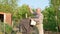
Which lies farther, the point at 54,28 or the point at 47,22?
the point at 47,22

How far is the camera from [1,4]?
4484cm

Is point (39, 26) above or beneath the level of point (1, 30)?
above

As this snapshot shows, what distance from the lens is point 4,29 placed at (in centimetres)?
1748

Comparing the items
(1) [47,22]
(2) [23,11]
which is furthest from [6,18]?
(2) [23,11]

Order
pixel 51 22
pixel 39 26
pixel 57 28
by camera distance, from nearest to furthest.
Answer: pixel 39 26 < pixel 57 28 < pixel 51 22

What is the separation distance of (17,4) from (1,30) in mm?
32026

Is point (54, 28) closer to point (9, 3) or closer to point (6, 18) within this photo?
point (6, 18)

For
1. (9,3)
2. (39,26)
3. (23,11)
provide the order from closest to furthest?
(39,26) → (9,3) → (23,11)

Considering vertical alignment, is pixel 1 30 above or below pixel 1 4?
below

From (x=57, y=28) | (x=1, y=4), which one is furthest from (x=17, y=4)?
(x=57, y=28)

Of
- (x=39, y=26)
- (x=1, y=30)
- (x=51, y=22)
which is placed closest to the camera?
(x=39, y=26)

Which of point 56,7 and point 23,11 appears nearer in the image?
point 56,7

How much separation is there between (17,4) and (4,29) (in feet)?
104

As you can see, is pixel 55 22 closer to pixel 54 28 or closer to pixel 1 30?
pixel 54 28
